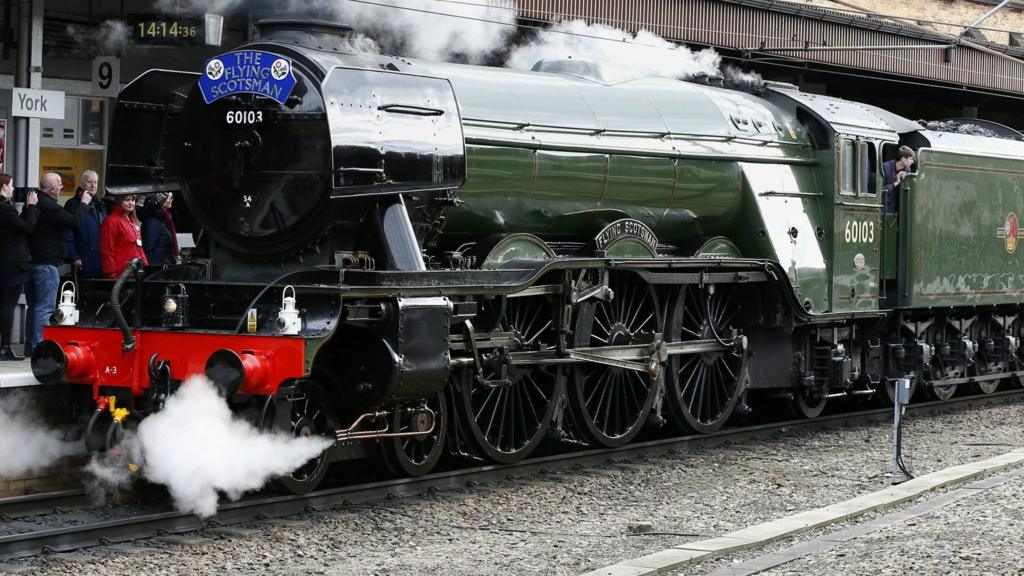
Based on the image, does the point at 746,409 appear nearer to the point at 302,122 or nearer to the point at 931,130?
the point at 931,130

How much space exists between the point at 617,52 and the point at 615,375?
3.63 m

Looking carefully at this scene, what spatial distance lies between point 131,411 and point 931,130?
9097 mm

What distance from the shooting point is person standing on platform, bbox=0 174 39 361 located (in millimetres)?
9945

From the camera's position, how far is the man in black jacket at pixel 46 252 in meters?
10.3

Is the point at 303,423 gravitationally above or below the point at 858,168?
below

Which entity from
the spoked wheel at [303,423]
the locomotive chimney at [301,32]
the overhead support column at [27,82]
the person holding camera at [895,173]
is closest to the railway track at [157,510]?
the spoked wheel at [303,423]

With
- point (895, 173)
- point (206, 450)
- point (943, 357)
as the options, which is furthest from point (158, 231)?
point (943, 357)

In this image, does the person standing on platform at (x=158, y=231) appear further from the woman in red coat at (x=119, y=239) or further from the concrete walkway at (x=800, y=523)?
the concrete walkway at (x=800, y=523)

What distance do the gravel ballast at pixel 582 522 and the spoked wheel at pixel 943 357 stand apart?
282 cm

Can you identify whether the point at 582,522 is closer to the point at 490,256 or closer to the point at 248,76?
the point at 490,256

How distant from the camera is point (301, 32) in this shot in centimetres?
869

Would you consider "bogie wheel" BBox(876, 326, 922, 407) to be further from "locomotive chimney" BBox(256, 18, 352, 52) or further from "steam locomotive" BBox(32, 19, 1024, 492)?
"locomotive chimney" BBox(256, 18, 352, 52)

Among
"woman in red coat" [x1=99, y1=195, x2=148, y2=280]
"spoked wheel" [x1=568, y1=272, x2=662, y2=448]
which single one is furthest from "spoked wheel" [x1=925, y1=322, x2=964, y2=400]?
"woman in red coat" [x1=99, y1=195, x2=148, y2=280]

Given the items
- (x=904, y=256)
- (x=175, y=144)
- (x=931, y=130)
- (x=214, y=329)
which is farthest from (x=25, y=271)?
(x=931, y=130)
